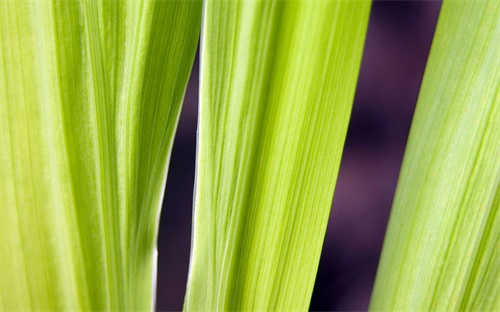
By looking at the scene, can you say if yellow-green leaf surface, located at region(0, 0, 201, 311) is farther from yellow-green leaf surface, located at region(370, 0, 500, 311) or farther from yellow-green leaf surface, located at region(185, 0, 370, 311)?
yellow-green leaf surface, located at region(370, 0, 500, 311)

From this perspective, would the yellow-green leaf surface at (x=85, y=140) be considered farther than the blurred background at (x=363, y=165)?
No

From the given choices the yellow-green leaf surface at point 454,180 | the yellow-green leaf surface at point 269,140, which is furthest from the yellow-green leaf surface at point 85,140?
the yellow-green leaf surface at point 454,180

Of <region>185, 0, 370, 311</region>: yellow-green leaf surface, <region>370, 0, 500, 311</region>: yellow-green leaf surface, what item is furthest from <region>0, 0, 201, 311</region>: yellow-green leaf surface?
<region>370, 0, 500, 311</region>: yellow-green leaf surface

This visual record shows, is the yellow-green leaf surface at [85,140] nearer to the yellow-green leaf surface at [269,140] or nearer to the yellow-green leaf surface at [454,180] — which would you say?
the yellow-green leaf surface at [269,140]

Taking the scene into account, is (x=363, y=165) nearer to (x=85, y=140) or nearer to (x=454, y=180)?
(x=454, y=180)

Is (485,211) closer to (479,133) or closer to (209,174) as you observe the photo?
→ (479,133)
